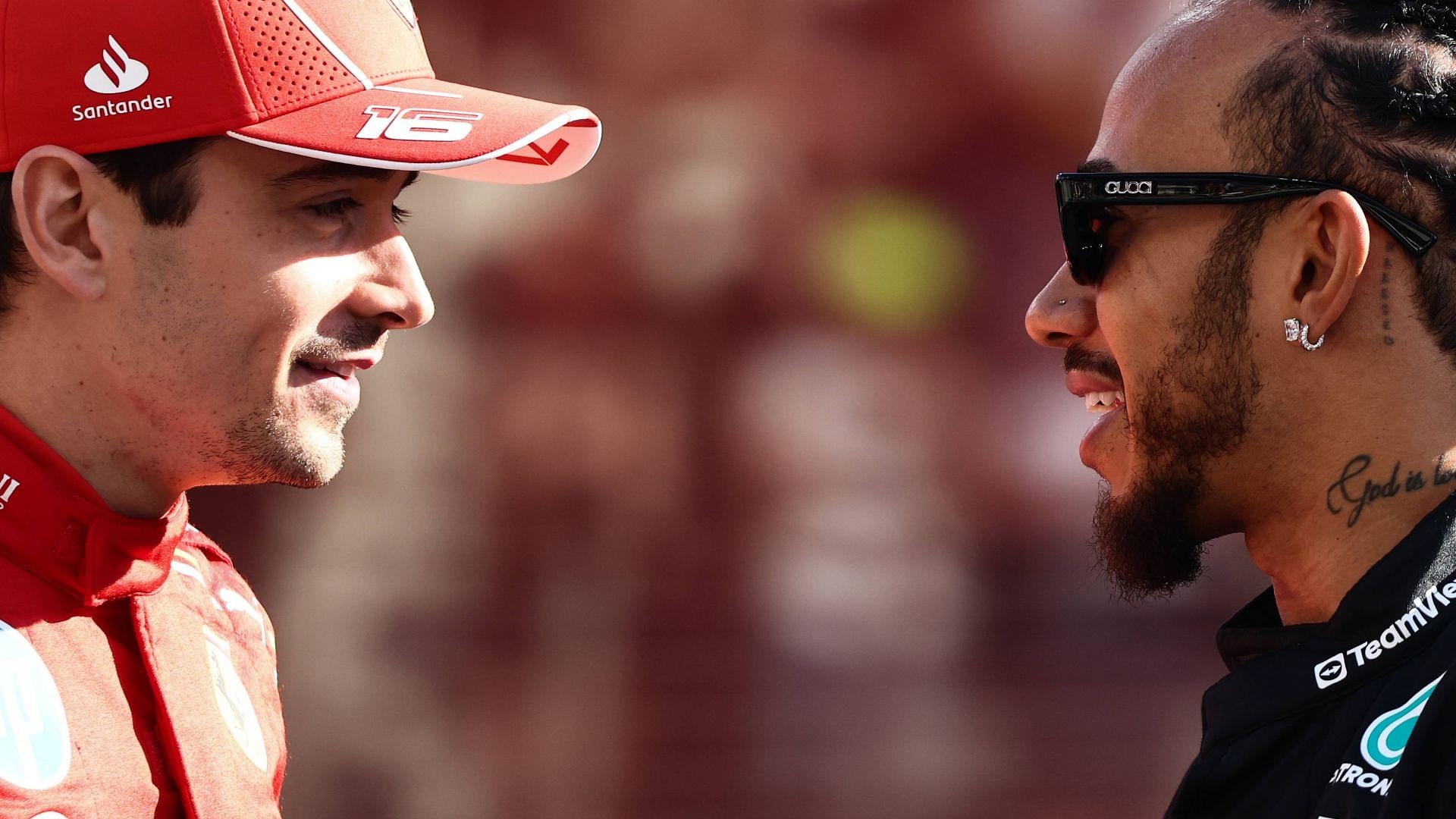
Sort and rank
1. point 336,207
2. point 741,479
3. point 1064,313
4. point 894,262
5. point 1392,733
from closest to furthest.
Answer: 1. point 1392,733
2. point 336,207
3. point 1064,313
4. point 741,479
5. point 894,262

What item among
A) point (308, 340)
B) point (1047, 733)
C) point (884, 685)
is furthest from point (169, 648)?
point (1047, 733)

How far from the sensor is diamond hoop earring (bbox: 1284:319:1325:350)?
1822mm

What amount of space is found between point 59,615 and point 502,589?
8.00 feet

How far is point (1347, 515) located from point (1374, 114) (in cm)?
54

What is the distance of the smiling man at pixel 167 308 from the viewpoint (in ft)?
5.55

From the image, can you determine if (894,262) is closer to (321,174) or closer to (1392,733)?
(321,174)

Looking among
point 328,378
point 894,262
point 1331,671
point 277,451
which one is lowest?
point 1331,671

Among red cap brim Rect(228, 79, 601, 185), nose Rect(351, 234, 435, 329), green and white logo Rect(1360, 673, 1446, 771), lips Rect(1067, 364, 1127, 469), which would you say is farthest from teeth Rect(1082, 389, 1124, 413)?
nose Rect(351, 234, 435, 329)

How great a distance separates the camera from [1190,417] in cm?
195

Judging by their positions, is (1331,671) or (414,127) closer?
(1331,671)

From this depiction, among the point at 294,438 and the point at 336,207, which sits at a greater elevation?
the point at 336,207

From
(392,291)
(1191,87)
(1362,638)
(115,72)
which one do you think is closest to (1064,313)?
(1191,87)

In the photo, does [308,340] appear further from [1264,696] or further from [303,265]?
[1264,696]

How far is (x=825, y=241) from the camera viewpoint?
425 cm
